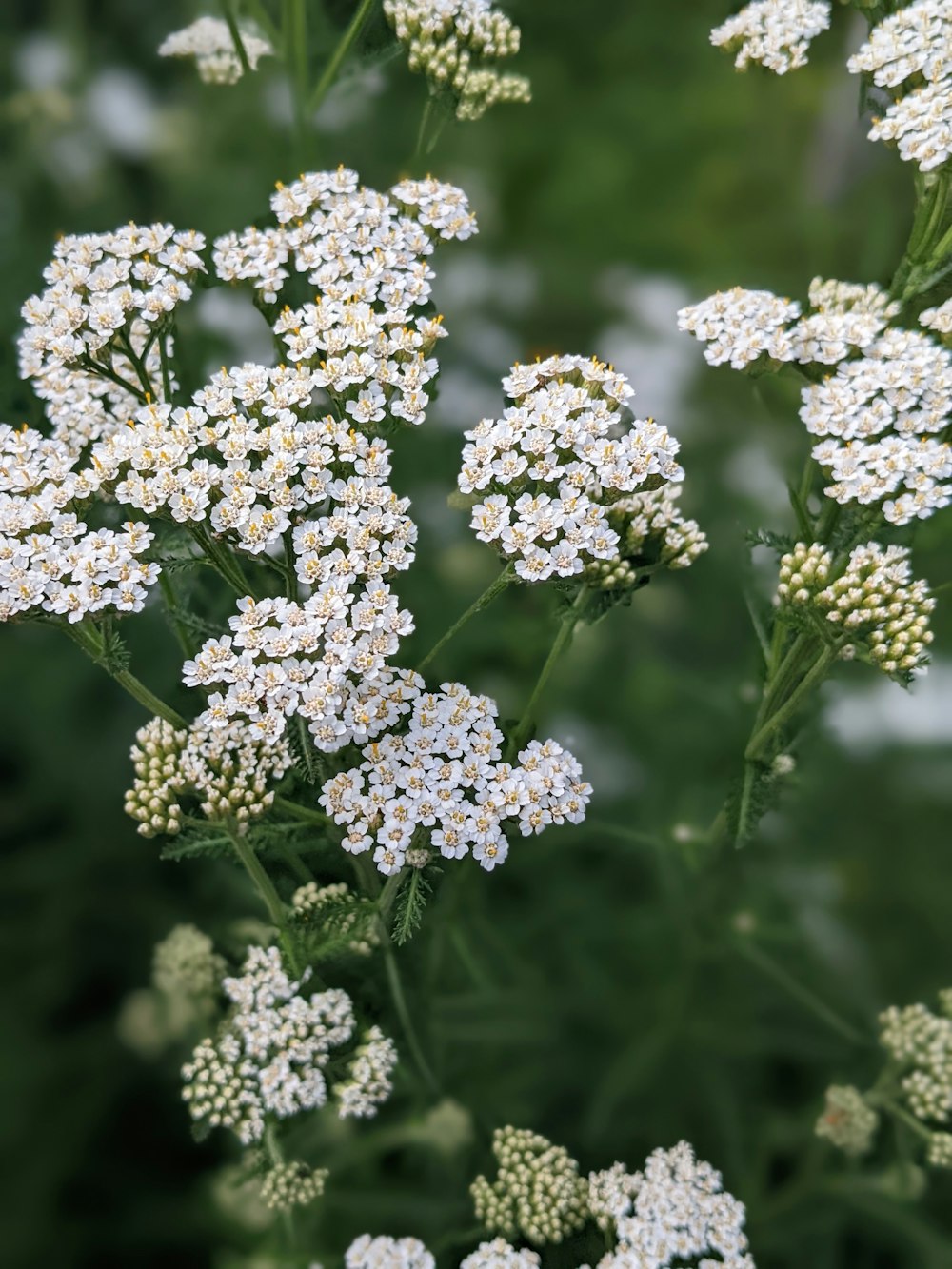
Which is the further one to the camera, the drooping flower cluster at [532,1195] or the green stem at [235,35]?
the green stem at [235,35]

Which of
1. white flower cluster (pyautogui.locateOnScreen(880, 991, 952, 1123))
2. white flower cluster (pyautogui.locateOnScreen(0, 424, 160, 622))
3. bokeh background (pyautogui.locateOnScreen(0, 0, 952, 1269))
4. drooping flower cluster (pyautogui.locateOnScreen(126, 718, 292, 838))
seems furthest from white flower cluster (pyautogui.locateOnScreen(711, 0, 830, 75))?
white flower cluster (pyautogui.locateOnScreen(880, 991, 952, 1123))

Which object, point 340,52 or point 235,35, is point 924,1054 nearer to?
point 340,52

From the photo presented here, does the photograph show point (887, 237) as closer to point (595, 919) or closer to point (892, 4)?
point (892, 4)

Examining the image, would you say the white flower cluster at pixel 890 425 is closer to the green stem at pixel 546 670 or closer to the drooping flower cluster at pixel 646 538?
the drooping flower cluster at pixel 646 538

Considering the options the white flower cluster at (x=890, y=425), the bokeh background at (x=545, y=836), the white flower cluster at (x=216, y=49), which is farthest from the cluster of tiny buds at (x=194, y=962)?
the white flower cluster at (x=216, y=49)

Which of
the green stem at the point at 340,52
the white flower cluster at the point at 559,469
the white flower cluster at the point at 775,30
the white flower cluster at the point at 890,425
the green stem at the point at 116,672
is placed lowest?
the green stem at the point at 116,672

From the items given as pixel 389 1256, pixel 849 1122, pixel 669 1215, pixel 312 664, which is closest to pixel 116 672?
pixel 312 664
